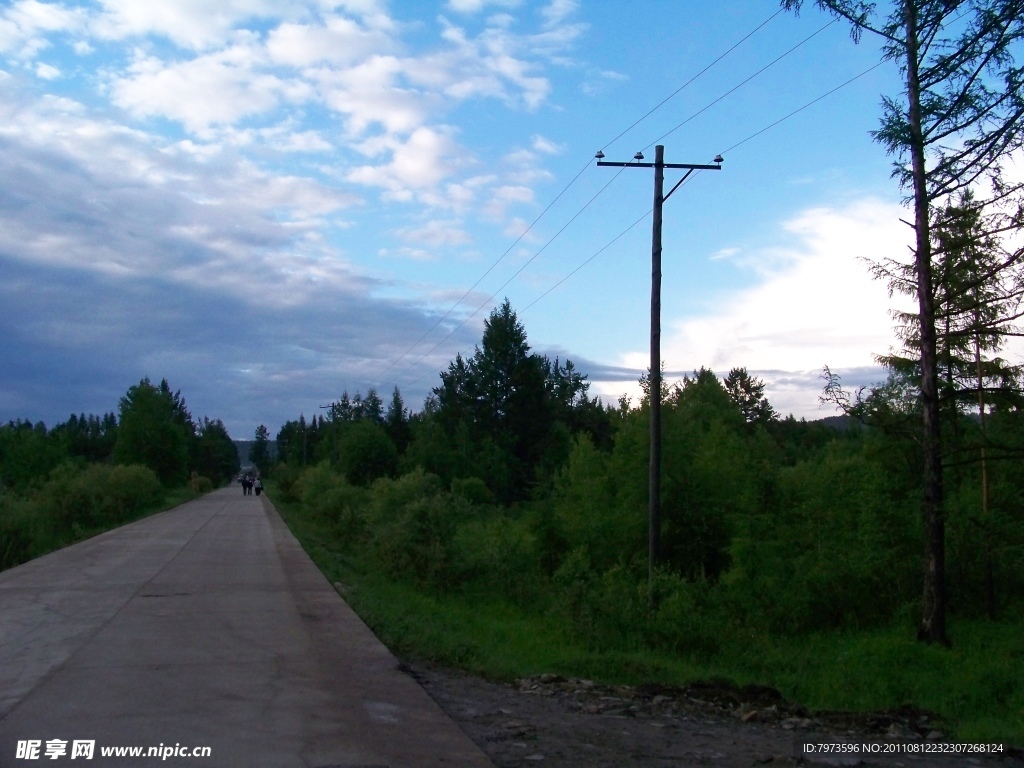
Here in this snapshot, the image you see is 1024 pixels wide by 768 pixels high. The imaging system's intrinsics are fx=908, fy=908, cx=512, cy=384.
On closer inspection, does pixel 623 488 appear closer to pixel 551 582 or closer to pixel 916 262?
pixel 551 582

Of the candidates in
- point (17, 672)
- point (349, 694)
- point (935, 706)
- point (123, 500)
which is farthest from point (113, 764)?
point (123, 500)

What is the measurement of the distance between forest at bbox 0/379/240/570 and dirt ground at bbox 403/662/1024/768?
2710 cm

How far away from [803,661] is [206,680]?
9.38 m

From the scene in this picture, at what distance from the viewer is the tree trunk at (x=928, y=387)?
13.4m

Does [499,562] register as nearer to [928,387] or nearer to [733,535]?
[733,535]

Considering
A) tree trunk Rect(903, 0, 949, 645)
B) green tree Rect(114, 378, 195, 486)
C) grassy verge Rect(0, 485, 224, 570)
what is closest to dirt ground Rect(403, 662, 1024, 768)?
tree trunk Rect(903, 0, 949, 645)

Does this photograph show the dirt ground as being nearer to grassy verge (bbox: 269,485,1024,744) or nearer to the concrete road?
the concrete road

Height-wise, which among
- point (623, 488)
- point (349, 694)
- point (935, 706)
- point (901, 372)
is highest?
point (901, 372)

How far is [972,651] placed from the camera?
48.2 feet

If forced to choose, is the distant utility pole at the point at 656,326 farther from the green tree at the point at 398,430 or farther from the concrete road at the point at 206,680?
the green tree at the point at 398,430

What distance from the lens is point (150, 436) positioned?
80562 millimetres

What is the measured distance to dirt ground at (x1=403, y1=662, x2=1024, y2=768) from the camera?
24.4ft

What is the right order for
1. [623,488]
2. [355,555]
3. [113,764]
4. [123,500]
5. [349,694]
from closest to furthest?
[113,764], [349,694], [623,488], [355,555], [123,500]

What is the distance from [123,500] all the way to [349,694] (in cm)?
4238
